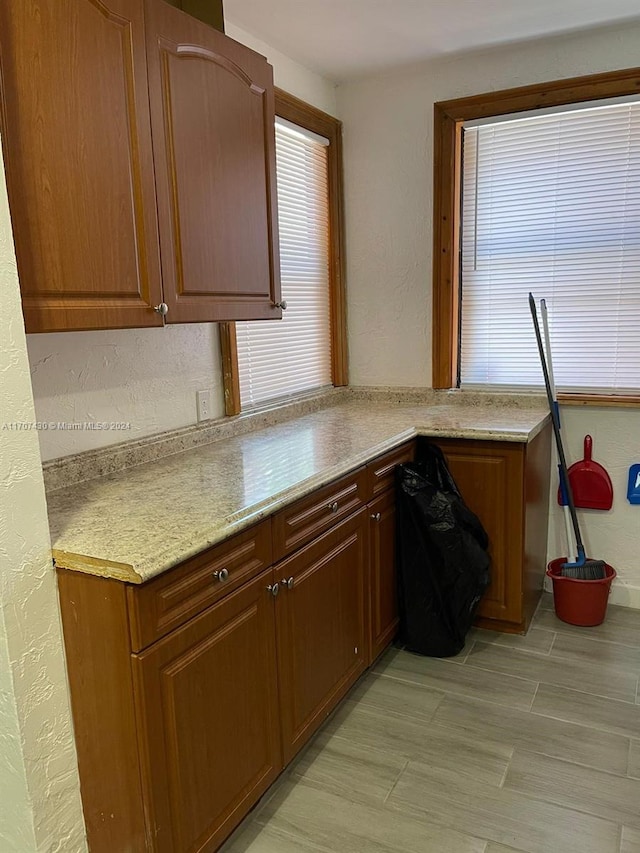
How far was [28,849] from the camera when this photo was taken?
1456mm

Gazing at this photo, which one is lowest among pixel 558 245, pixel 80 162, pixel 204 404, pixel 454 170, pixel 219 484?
pixel 219 484

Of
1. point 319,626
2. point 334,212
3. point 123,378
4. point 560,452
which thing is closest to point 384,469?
point 319,626

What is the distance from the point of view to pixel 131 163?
5.34 feet

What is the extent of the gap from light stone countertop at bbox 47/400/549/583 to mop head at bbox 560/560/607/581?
686mm

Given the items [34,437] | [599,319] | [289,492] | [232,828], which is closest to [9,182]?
[34,437]

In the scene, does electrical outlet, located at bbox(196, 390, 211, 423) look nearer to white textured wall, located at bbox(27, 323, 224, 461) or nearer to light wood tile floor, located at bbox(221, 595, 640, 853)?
white textured wall, located at bbox(27, 323, 224, 461)

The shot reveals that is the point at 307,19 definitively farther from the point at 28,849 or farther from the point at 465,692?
the point at 28,849

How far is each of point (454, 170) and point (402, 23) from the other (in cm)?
74

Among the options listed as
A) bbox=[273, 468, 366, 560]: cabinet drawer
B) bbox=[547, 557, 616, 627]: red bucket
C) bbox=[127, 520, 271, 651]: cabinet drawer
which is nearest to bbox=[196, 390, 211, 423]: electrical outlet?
bbox=[273, 468, 366, 560]: cabinet drawer

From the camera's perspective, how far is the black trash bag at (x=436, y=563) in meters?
2.57

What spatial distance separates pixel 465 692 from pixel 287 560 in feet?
3.45

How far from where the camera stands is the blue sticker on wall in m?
3.01

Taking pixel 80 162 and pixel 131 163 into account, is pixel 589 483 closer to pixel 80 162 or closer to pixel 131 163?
pixel 131 163

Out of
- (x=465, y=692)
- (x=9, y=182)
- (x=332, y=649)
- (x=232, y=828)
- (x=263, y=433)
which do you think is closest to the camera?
(x=9, y=182)
